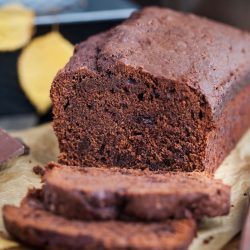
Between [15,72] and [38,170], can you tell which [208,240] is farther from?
[15,72]

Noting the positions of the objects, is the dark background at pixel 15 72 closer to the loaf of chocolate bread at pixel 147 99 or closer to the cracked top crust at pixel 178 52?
the cracked top crust at pixel 178 52

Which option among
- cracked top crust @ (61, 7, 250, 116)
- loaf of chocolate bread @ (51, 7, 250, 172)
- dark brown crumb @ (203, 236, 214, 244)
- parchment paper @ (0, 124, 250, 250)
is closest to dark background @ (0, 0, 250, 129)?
parchment paper @ (0, 124, 250, 250)

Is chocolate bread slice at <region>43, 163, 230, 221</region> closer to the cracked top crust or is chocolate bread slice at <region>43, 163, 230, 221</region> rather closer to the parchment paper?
the parchment paper

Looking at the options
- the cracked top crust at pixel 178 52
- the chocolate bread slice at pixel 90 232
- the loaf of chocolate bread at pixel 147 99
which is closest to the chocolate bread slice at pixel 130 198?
the chocolate bread slice at pixel 90 232

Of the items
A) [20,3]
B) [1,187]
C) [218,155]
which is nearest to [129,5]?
[20,3]

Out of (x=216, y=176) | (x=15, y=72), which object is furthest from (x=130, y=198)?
(x=15, y=72)
